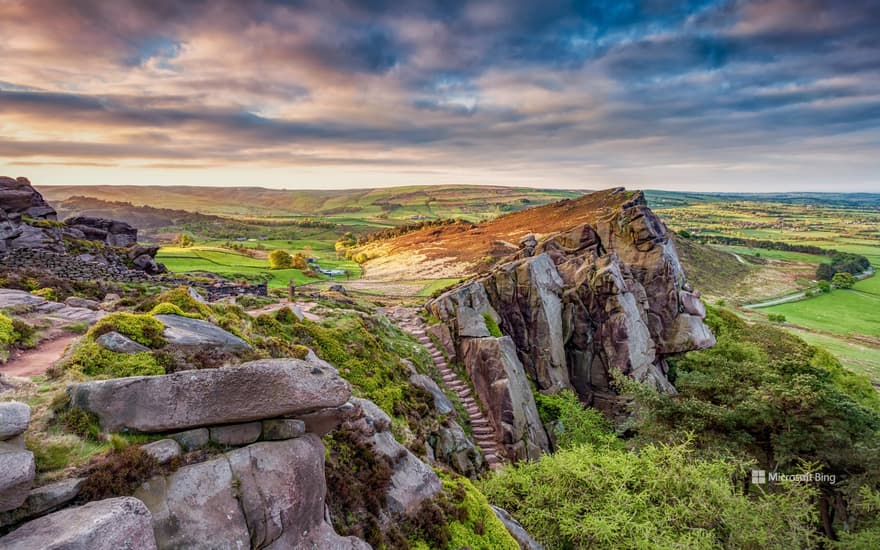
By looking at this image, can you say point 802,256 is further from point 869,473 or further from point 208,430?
point 208,430

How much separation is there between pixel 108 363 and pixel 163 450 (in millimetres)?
3822

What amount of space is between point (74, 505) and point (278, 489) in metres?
3.26

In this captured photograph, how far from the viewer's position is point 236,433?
8.53m

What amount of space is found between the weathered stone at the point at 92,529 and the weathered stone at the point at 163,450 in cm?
106

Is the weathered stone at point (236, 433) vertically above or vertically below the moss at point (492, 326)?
above

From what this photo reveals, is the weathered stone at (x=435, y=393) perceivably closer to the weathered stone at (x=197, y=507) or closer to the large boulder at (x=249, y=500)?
the large boulder at (x=249, y=500)

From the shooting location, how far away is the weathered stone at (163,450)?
24.3ft

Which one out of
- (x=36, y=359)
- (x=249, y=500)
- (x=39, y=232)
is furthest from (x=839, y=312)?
(x=39, y=232)

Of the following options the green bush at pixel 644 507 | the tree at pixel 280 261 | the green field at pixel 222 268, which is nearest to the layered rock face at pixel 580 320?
the green bush at pixel 644 507

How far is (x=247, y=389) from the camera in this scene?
8.34m

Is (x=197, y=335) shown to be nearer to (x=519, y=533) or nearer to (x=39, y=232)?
(x=519, y=533)

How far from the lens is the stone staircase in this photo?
23.0m

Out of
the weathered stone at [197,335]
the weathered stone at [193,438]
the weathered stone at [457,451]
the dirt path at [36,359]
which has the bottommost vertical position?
the weathered stone at [457,451]

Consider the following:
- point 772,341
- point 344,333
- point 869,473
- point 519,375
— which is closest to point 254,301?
point 344,333
